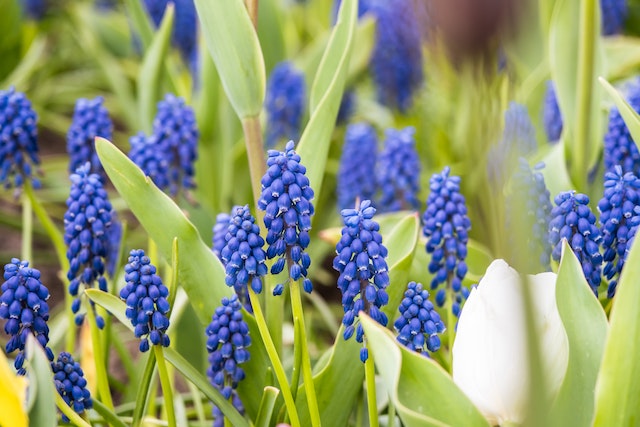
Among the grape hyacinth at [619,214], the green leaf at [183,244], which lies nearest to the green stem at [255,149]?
the green leaf at [183,244]

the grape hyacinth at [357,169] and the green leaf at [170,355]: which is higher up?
the grape hyacinth at [357,169]

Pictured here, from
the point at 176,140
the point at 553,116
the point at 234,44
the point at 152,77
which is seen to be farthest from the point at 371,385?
the point at 152,77

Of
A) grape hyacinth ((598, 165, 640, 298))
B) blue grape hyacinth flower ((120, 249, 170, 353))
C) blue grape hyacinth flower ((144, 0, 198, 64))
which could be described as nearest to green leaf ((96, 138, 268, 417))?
blue grape hyacinth flower ((120, 249, 170, 353))

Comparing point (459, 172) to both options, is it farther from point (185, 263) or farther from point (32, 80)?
point (32, 80)

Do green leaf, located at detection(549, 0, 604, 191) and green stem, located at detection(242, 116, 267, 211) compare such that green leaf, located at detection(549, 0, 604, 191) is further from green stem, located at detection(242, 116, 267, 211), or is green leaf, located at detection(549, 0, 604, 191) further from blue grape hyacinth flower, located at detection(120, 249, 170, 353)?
blue grape hyacinth flower, located at detection(120, 249, 170, 353)

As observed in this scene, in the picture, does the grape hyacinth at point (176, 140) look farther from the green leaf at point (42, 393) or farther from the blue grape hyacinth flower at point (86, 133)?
the green leaf at point (42, 393)

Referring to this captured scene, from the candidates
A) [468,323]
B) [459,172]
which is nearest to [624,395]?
[468,323]

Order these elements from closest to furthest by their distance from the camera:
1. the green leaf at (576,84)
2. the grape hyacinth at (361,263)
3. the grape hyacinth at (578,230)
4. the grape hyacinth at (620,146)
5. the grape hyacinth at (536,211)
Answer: the grape hyacinth at (361,263) → the grape hyacinth at (578,230) → the grape hyacinth at (536,211) → the grape hyacinth at (620,146) → the green leaf at (576,84)
